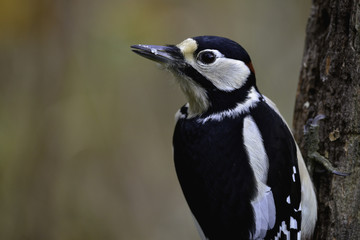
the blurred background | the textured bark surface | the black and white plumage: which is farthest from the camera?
the blurred background

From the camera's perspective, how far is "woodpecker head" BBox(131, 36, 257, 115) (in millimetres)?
2766

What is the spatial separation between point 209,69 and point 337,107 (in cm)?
76

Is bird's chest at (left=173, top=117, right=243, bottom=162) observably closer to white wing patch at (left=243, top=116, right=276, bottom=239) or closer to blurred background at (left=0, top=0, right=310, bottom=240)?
white wing patch at (left=243, top=116, right=276, bottom=239)

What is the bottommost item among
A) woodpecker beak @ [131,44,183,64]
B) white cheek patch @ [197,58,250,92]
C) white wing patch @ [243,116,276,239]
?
white wing patch @ [243,116,276,239]

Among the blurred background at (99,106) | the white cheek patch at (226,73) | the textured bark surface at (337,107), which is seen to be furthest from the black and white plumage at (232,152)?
the blurred background at (99,106)

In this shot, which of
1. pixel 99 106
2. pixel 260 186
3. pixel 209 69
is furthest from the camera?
pixel 99 106

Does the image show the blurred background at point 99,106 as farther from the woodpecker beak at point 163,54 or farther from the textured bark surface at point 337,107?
the textured bark surface at point 337,107

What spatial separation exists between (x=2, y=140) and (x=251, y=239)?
2075 millimetres

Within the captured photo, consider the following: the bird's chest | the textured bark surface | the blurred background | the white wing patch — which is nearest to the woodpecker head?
the bird's chest

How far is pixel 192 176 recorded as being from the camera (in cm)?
275

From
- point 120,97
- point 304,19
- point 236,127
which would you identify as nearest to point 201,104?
point 236,127

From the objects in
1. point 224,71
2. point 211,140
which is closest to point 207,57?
point 224,71

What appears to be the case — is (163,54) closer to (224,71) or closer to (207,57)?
(207,57)

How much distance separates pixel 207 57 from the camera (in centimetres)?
277
